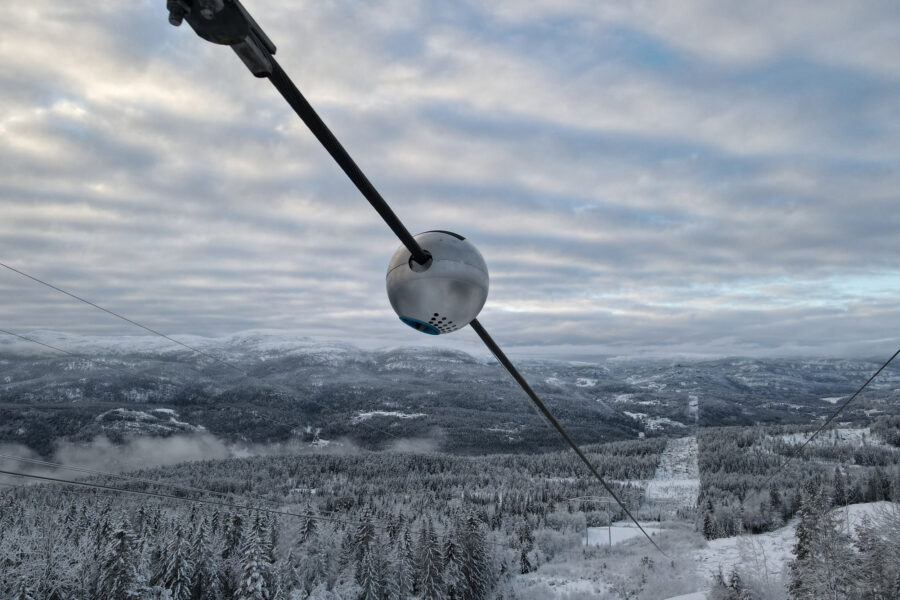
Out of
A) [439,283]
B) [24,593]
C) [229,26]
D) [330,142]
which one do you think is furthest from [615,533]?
[229,26]

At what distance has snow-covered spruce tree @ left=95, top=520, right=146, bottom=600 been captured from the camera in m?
35.2

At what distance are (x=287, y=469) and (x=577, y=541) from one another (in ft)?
327

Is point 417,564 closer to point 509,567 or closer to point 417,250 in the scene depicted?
point 509,567

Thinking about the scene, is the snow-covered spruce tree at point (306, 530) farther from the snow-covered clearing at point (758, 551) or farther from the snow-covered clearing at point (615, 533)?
the snow-covered clearing at point (615, 533)

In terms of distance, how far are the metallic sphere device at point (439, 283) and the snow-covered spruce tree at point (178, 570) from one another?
1974 inches

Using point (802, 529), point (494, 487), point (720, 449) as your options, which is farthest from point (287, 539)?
point (720, 449)

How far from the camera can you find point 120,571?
1404 inches

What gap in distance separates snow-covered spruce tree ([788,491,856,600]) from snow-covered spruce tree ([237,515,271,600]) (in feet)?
130

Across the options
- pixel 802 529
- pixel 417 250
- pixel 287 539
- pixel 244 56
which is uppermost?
pixel 244 56

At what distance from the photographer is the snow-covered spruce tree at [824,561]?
30.4m

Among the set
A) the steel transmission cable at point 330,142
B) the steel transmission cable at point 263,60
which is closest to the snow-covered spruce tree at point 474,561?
the steel transmission cable at point 330,142

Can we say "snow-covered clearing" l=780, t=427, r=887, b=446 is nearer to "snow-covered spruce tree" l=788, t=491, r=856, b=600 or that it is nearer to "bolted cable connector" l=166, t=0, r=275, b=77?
"snow-covered spruce tree" l=788, t=491, r=856, b=600

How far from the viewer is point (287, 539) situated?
59344mm

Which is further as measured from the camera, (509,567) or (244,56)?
(509,567)
